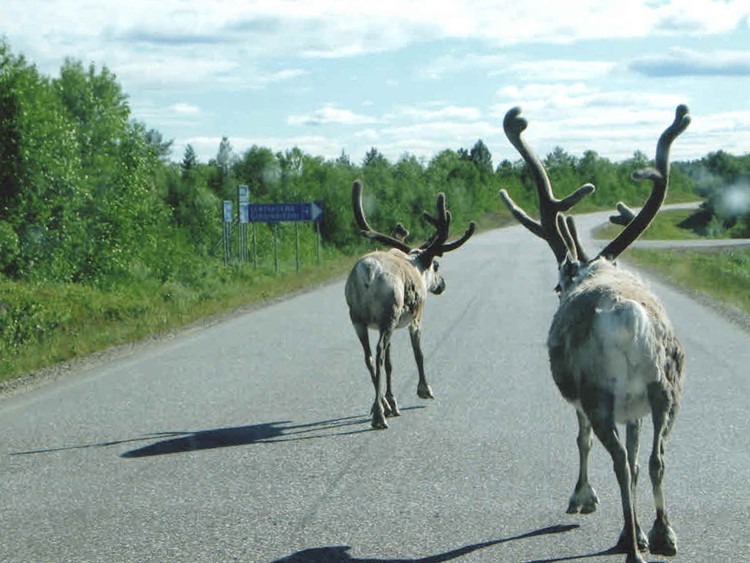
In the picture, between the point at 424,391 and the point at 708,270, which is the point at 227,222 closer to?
the point at 708,270

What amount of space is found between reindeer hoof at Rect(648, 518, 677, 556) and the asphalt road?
0.08 m

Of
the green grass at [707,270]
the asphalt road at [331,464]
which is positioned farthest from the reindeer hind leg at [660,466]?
the green grass at [707,270]

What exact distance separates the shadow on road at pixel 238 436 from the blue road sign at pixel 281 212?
19.3 metres

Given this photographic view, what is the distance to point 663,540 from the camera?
5527 millimetres

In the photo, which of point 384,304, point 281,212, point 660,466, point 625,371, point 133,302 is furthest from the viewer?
point 281,212

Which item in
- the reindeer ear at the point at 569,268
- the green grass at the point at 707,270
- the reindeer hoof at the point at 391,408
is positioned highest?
the reindeer ear at the point at 569,268

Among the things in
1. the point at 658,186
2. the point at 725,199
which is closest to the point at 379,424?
the point at 658,186

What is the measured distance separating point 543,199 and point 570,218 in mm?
389

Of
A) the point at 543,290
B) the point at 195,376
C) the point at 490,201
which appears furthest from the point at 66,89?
the point at 490,201

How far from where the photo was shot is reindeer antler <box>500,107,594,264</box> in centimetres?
667

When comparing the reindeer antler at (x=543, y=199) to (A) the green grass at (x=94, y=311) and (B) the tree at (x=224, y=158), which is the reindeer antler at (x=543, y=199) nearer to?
(A) the green grass at (x=94, y=311)

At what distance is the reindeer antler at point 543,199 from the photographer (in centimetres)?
667

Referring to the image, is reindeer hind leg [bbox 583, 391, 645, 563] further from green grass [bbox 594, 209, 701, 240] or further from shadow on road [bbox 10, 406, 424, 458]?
green grass [bbox 594, 209, 701, 240]

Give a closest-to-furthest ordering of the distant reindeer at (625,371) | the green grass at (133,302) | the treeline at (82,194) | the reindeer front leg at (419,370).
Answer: the distant reindeer at (625,371) < the reindeer front leg at (419,370) < the green grass at (133,302) < the treeline at (82,194)
